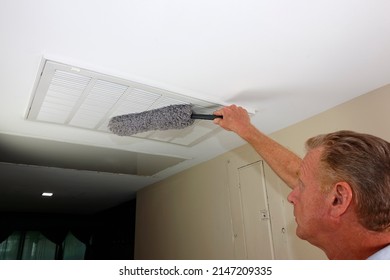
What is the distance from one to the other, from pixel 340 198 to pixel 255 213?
48.2 inches

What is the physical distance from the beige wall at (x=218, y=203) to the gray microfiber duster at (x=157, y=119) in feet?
2.21

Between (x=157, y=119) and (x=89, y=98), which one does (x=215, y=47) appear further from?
(x=89, y=98)

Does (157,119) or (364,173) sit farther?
(157,119)

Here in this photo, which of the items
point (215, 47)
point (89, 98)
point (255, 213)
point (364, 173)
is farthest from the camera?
point (255, 213)

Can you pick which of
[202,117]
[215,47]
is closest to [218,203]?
[202,117]

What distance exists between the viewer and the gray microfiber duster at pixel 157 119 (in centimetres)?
138

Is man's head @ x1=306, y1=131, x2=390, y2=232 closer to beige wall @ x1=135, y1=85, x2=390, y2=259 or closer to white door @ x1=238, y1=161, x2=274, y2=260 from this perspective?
beige wall @ x1=135, y1=85, x2=390, y2=259

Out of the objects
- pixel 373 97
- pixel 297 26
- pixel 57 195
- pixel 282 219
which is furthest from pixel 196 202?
pixel 57 195

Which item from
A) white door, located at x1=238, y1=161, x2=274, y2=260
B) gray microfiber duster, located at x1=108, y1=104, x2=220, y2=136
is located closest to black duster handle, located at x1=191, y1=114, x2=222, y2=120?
gray microfiber duster, located at x1=108, y1=104, x2=220, y2=136

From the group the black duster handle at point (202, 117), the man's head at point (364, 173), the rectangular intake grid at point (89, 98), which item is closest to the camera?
the man's head at point (364, 173)

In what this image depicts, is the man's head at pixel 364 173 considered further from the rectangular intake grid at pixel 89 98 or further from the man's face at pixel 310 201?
the rectangular intake grid at pixel 89 98

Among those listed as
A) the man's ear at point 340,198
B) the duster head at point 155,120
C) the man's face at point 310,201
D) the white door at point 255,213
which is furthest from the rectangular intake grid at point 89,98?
the man's ear at point 340,198

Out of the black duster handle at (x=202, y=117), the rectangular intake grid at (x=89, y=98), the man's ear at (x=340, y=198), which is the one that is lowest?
the man's ear at (x=340, y=198)

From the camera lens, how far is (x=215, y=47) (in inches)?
41.4
